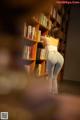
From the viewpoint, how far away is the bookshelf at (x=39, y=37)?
146 cm

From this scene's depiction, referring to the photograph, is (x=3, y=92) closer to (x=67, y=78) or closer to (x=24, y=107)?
(x=24, y=107)

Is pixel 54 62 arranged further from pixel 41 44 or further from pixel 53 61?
pixel 41 44

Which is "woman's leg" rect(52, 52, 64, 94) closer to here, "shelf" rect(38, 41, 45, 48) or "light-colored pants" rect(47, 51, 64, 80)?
"light-colored pants" rect(47, 51, 64, 80)

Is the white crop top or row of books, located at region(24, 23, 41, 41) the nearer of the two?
the white crop top

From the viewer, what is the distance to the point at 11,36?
119cm

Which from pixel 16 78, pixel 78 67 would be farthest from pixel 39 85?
pixel 78 67

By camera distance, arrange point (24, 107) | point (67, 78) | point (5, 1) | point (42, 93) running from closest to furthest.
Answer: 1. point (5, 1)
2. point (24, 107)
3. point (42, 93)
4. point (67, 78)

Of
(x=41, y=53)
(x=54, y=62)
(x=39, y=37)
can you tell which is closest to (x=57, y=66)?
(x=54, y=62)

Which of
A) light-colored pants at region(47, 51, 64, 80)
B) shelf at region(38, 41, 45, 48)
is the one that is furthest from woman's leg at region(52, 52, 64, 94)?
shelf at region(38, 41, 45, 48)

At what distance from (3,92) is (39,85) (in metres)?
0.26

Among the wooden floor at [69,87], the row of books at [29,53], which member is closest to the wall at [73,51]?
the wooden floor at [69,87]

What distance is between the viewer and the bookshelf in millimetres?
1462

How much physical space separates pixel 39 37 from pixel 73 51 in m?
0.26

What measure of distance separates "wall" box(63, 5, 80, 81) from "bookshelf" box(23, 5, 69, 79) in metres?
0.04
